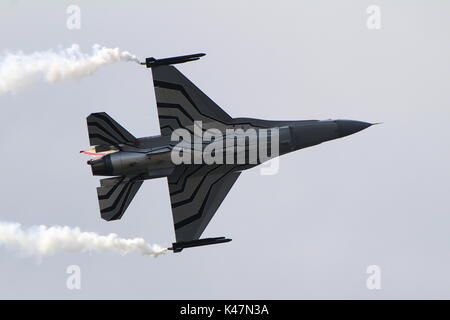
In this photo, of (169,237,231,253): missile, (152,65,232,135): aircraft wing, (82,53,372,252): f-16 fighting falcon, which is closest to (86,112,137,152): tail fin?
(82,53,372,252): f-16 fighting falcon

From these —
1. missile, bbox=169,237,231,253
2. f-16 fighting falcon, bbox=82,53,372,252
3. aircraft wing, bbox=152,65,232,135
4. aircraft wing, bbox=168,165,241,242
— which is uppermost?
aircraft wing, bbox=152,65,232,135

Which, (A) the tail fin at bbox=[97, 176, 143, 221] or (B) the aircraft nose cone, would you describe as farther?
(B) the aircraft nose cone

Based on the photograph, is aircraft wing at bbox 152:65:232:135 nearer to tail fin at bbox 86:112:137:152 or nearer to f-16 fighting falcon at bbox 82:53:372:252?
f-16 fighting falcon at bbox 82:53:372:252

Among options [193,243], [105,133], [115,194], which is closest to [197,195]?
[193,243]

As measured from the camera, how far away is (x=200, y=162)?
1638 inches

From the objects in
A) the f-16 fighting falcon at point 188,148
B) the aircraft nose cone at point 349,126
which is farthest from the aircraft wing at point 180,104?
the aircraft nose cone at point 349,126

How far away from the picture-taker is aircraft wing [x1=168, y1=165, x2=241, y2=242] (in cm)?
4222

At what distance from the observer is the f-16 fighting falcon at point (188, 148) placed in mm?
41031

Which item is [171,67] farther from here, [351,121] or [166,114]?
[351,121]

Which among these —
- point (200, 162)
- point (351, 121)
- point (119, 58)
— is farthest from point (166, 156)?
point (351, 121)

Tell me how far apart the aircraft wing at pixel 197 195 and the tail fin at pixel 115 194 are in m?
1.47

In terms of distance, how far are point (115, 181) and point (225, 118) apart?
15.2 ft

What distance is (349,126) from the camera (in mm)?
42281

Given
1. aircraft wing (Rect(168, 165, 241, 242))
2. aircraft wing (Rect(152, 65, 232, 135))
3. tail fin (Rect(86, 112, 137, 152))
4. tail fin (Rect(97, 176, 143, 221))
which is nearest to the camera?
tail fin (Rect(86, 112, 137, 152))
